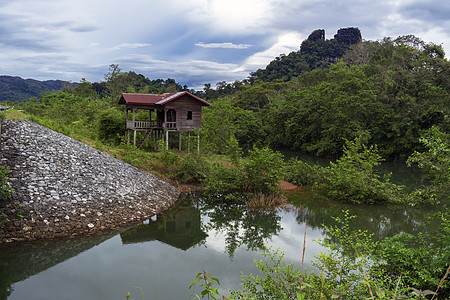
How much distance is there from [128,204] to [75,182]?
6.95 feet

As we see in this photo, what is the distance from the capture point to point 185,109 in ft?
75.0

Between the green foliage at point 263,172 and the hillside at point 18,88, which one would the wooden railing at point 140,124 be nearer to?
the green foliage at point 263,172

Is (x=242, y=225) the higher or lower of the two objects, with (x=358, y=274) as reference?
lower

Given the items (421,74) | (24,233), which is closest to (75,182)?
(24,233)

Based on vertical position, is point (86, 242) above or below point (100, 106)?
below

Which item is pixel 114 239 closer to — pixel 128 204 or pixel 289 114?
pixel 128 204

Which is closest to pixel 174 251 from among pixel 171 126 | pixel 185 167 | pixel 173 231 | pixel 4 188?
pixel 173 231

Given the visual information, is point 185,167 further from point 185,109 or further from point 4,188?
point 4,188

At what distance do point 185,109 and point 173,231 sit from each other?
12.6 meters

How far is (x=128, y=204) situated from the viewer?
40.3 ft

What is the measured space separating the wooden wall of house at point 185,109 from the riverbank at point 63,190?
27.5 ft

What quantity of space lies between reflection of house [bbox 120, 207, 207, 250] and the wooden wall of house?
10246mm

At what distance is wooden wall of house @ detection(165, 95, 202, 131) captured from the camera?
22594 mm

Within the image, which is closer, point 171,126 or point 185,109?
point 185,109
